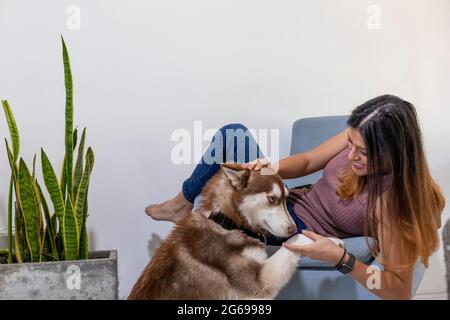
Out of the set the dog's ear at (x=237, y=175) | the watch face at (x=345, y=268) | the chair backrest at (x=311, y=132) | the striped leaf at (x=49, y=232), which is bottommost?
the watch face at (x=345, y=268)

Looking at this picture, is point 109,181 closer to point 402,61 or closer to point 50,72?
point 50,72

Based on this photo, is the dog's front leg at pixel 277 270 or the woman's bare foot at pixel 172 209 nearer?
the dog's front leg at pixel 277 270

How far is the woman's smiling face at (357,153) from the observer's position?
135 centimetres

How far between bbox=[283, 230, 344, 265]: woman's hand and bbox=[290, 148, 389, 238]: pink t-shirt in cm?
15

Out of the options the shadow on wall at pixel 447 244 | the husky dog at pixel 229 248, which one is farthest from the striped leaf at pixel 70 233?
the shadow on wall at pixel 447 244

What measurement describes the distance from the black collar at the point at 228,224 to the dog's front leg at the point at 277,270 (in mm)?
73

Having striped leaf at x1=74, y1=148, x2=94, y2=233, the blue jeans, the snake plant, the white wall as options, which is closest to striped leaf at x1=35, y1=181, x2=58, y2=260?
the snake plant

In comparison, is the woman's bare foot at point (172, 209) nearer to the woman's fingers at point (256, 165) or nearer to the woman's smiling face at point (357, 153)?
the woman's fingers at point (256, 165)

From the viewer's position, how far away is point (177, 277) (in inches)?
51.4

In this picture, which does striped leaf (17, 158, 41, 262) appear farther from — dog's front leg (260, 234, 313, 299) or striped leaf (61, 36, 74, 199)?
dog's front leg (260, 234, 313, 299)

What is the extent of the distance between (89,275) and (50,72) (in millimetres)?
813

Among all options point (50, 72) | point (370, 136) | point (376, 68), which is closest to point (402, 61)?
point (376, 68)

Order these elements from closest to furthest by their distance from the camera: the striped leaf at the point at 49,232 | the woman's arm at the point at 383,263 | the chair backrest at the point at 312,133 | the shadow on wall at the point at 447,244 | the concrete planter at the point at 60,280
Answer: the woman's arm at the point at 383,263 < the concrete planter at the point at 60,280 < the striped leaf at the point at 49,232 < the chair backrest at the point at 312,133 < the shadow on wall at the point at 447,244
